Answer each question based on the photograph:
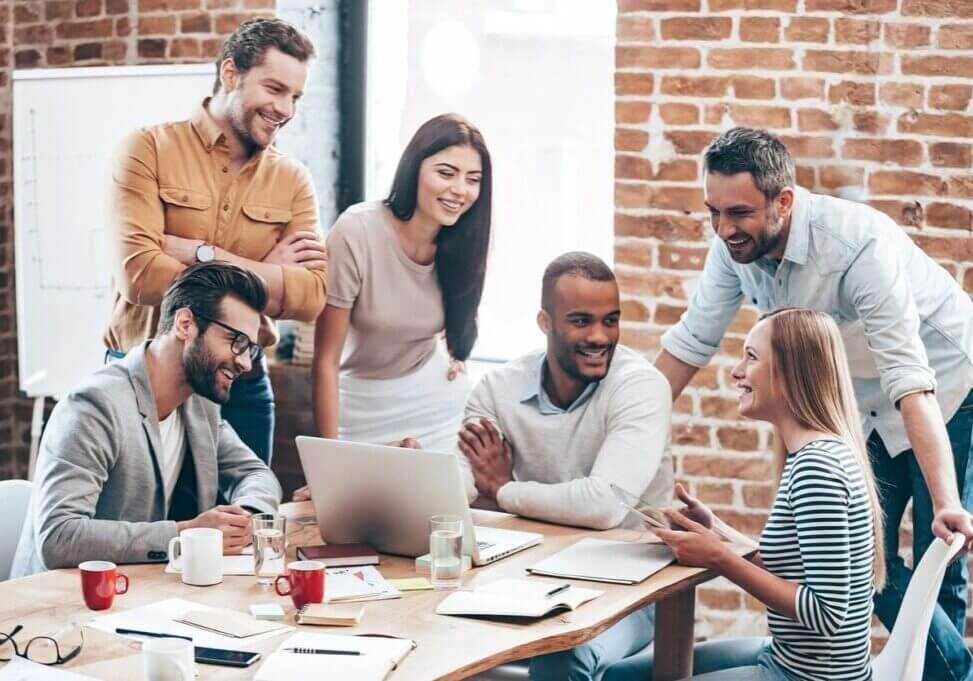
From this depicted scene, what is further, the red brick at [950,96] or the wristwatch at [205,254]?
the red brick at [950,96]

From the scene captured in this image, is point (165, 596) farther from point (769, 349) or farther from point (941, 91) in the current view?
point (941, 91)

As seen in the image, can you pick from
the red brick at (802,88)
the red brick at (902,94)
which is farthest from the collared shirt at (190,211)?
the red brick at (902,94)

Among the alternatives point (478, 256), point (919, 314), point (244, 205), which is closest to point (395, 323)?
point (478, 256)

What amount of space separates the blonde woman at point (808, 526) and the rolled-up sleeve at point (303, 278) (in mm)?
1048

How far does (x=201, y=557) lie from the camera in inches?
86.7

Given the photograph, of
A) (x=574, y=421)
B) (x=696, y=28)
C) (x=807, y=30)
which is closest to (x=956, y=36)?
(x=807, y=30)

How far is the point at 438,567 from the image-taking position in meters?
2.25

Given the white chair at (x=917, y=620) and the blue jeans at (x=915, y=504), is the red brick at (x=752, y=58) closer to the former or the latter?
the blue jeans at (x=915, y=504)

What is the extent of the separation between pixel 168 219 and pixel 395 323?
1.95ft

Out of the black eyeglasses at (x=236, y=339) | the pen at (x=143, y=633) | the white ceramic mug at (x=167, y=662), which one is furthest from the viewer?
the black eyeglasses at (x=236, y=339)

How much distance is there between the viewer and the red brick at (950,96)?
133 inches

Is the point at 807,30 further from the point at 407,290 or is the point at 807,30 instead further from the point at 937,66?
the point at 407,290

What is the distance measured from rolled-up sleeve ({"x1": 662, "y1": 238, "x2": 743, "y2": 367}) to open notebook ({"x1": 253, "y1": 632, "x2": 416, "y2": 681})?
148 cm

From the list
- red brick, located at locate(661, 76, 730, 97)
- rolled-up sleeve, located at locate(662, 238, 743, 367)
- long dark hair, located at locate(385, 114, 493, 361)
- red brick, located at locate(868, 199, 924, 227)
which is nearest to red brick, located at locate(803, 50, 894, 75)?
red brick, located at locate(661, 76, 730, 97)
